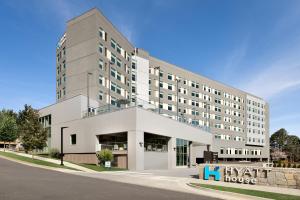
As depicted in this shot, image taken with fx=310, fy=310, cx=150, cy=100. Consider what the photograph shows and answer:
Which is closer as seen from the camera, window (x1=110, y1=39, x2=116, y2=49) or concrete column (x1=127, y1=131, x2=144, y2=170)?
concrete column (x1=127, y1=131, x2=144, y2=170)

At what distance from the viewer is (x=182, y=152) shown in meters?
50.5

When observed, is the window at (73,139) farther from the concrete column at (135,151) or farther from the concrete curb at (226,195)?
the concrete curb at (226,195)

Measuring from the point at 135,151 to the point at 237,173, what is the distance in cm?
1667

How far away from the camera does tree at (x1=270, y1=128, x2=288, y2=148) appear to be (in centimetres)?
15738

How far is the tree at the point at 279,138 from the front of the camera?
15738 cm

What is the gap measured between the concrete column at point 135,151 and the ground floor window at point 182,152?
11.6 meters

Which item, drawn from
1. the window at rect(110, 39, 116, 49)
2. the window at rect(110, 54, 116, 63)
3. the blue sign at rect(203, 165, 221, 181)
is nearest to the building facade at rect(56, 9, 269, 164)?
the window at rect(110, 39, 116, 49)

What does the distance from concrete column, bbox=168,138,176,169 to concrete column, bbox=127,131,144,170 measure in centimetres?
823

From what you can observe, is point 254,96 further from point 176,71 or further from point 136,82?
point 136,82

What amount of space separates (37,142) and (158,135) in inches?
651

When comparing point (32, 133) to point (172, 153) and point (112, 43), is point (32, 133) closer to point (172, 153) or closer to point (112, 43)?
point (172, 153)

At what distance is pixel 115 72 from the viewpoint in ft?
191

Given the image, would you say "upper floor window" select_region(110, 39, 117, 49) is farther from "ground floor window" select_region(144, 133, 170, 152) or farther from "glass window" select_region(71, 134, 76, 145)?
"ground floor window" select_region(144, 133, 170, 152)

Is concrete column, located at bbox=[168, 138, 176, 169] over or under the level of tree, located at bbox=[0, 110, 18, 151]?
under
